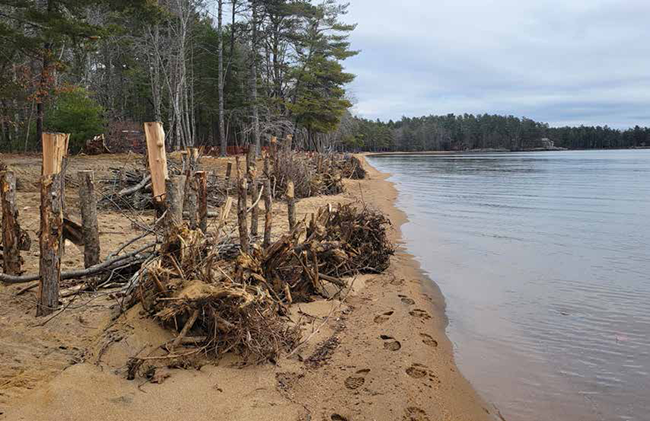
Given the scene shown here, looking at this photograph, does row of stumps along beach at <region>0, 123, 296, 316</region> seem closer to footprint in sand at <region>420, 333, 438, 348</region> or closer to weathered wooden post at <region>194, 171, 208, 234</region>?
weathered wooden post at <region>194, 171, 208, 234</region>


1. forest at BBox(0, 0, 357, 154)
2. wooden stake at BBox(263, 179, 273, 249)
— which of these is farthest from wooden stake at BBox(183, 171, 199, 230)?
forest at BBox(0, 0, 357, 154)

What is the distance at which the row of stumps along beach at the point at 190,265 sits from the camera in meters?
3.72

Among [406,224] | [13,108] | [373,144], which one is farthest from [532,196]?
[373,144]

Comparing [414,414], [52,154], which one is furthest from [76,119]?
[414,414]

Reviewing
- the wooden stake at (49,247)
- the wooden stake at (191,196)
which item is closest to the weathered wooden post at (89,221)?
the wooden stake at (49,247)

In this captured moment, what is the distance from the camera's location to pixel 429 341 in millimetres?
4887

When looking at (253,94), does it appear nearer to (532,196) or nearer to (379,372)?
(532,196)

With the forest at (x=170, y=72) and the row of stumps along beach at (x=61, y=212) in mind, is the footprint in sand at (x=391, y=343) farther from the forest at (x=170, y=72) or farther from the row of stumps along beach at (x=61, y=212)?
the forest at (x=170, y=72)

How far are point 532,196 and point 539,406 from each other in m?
18.4

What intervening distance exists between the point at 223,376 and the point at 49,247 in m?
1.88

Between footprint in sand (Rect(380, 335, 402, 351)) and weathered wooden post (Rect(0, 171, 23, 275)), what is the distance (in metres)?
3.88

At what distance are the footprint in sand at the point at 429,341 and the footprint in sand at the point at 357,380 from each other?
3.57 ft

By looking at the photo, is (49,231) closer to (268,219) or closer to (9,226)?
(9,226)

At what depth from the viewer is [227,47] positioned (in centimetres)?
3394
